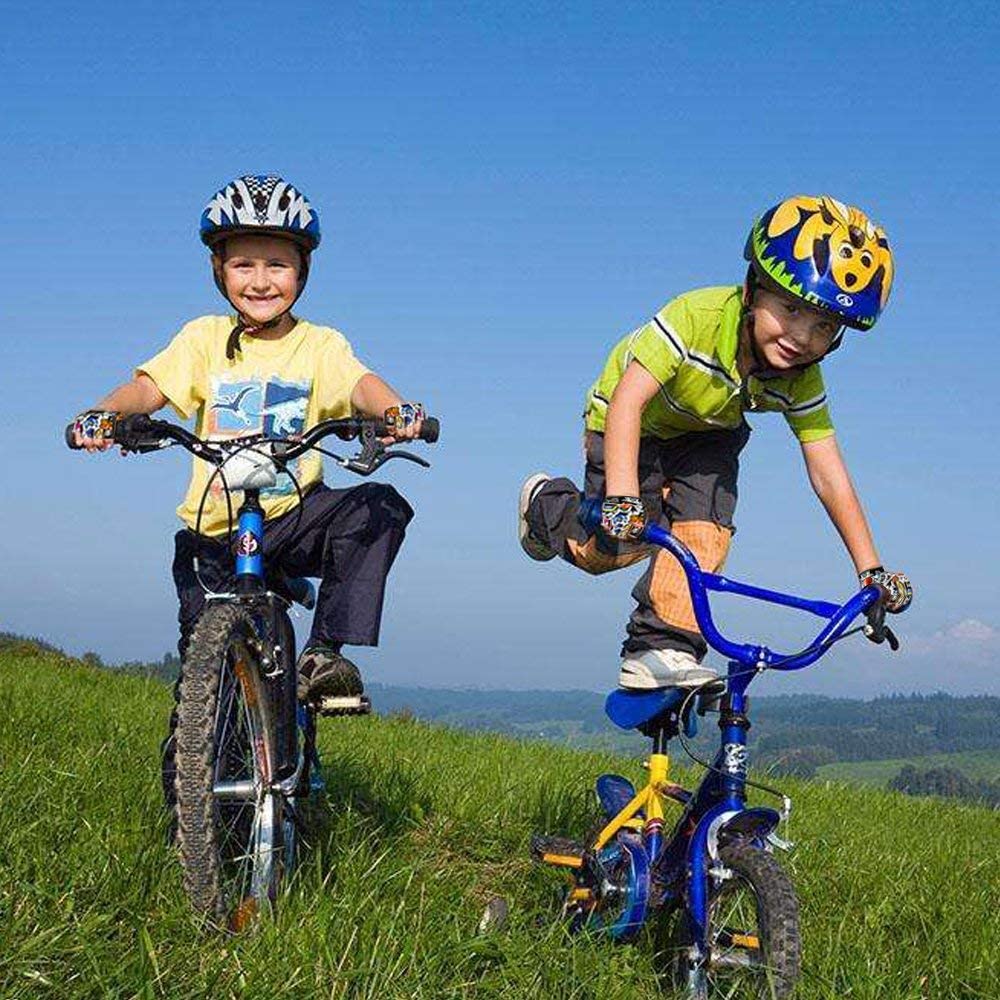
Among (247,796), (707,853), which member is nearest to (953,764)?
(707,853)

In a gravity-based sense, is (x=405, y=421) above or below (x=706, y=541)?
above

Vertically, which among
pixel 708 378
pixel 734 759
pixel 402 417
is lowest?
pixel 734 759

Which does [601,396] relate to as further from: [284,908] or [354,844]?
[284,908]

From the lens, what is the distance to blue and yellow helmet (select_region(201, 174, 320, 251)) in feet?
15.6

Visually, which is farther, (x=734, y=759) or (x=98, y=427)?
(x=98, y=427)

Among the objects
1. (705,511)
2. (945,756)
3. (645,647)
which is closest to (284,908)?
(645,647)

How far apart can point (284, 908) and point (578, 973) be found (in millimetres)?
914

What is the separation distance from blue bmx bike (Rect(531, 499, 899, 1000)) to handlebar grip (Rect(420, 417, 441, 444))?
59 cm

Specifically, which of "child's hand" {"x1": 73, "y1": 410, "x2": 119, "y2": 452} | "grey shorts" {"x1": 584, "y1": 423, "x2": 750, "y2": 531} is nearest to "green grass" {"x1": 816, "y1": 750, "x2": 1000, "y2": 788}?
"grey shorts" {"x1": 584, "y1": 423, "x2": 750, "y2": 531}

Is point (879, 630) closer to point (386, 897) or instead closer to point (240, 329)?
point (386, 897)

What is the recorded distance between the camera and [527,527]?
504 centimetres

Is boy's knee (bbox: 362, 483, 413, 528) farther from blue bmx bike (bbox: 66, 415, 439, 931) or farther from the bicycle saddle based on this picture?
the bicycle saddle

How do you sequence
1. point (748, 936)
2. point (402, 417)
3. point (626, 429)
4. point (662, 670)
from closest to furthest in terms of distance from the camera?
point (748, 936)
point (402, 417)
point (626, 429)
point (662, 670)

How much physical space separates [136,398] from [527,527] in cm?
157
